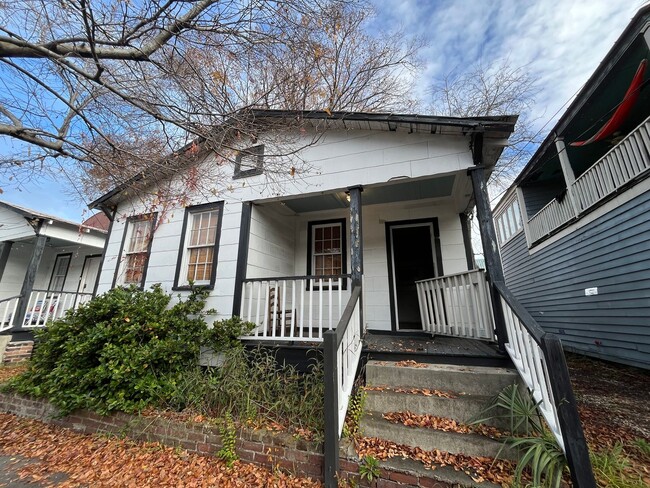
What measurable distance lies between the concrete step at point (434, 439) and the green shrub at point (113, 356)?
2782 mm

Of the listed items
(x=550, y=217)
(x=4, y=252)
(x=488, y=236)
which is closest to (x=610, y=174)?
(x=550, y=217)

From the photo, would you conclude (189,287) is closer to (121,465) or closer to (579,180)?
(121,465)

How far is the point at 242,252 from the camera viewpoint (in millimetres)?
5055

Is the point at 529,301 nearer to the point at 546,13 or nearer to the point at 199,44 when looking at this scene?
the point at 546,13

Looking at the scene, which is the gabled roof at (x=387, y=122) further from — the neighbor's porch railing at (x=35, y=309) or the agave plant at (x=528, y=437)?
the neighbor's porch railing at (x=35, y=309)

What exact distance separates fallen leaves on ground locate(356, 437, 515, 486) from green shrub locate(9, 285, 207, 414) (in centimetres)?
277

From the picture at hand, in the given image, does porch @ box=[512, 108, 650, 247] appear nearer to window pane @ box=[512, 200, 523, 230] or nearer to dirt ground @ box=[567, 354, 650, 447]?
window pane @ box=[512, 200, 523, 230]

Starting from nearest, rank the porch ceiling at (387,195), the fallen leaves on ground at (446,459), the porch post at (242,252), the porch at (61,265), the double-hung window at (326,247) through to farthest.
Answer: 1. the fallen leaves on ground at (446,459)
2. the porch post at (242,252)
3. the porch ceiling at (387,195)
4. the double-hung window at (326,247)
5. the porch at (61,265)

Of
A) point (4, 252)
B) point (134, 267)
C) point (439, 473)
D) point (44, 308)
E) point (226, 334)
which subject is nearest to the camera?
point (439, 473)

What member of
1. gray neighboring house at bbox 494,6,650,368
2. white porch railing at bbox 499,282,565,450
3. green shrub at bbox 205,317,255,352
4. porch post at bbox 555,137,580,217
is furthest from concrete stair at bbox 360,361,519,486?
porch post at bbox 555,137,580,217

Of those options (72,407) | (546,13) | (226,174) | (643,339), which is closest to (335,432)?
(72,407)

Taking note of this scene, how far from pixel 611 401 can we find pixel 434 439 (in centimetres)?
331

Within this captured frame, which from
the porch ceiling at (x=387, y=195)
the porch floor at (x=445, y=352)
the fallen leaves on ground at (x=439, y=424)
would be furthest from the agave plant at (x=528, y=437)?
the porch ceiling at (x=387, y=195)

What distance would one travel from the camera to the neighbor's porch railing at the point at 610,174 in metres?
4.72
